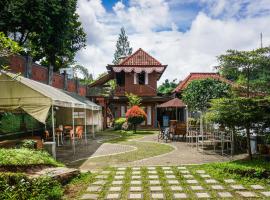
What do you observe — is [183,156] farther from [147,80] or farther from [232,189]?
[147,80]

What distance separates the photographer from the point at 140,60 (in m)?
29.5

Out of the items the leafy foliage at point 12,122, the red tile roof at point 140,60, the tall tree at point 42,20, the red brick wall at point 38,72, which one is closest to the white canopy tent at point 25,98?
the leafy foliage at point 12,122

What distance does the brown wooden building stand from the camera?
2841cm

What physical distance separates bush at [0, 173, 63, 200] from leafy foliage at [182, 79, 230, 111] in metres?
10.4

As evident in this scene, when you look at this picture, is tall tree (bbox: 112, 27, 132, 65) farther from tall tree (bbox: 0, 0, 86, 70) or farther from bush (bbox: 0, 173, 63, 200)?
bush (bbox: 0, 173, 63, 200)

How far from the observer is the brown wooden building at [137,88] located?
2841 cm

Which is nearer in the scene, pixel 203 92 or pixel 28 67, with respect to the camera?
pixel 203 92

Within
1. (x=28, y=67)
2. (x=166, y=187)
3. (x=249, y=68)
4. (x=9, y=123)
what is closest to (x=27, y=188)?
(x=166, y=187)

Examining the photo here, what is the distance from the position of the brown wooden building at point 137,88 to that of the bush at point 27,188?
71.3ft

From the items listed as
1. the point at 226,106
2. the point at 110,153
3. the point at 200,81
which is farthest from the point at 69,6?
the point at 226,106

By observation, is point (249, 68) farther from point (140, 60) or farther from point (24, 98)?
point (140, 60)

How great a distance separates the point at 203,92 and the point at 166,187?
9359mm

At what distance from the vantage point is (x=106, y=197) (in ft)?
21.1

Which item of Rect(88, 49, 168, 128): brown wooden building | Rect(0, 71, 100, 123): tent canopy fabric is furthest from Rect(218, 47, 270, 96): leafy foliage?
Rect(88, 49, 168, 128): brown wooden building
